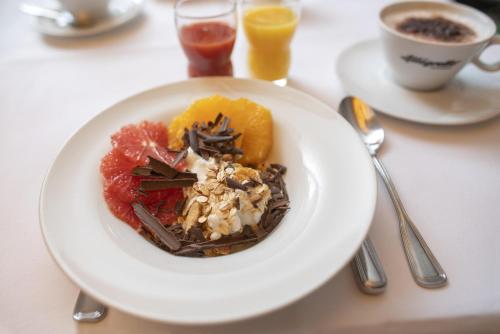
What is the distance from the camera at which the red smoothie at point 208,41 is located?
4.00 feet

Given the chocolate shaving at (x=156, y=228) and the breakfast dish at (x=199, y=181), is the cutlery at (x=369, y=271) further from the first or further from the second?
the chocolate shaving at (x=156, y=228)

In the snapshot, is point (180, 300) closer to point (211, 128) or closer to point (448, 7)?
point (211, 128)

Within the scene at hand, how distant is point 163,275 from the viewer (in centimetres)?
66

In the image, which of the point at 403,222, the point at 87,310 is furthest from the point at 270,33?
the point at 87,310

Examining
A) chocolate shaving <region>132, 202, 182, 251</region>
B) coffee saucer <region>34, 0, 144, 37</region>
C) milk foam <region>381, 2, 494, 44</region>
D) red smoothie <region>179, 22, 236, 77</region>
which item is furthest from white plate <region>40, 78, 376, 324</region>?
coffee saucer <region>34, 0, 144, 37</region>

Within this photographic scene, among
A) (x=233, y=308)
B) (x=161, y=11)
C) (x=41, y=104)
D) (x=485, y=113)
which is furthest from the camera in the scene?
(x=161, y=11)

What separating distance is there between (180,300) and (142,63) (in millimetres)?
1119

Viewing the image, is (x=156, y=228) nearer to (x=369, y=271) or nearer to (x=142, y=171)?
(x=142, y=171)

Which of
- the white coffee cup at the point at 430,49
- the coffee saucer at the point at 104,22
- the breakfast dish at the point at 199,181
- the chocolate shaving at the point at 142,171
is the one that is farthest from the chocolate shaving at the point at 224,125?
the coffee saucer at the point at 104,22

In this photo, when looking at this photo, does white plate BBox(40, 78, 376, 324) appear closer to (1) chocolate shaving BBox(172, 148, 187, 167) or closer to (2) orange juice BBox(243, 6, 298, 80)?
(1) chocolate shaving BBox(172, 148, 187, 167)

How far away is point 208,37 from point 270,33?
0.71 ft

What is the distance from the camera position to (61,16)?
1.69 metres

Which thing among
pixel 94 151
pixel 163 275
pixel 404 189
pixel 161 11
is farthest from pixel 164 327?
pixel 161 11

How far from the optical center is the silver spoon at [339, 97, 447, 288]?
72 cm
